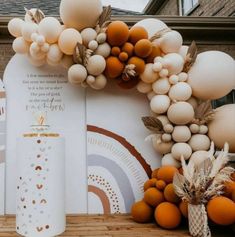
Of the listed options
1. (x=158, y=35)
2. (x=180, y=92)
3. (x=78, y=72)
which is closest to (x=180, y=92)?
(x=180, y=92)

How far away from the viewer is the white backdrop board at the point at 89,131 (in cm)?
117

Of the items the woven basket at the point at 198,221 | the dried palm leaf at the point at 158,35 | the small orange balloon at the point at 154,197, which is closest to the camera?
the woven basket at the point at 198,221

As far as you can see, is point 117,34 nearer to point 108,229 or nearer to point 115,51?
point 115,51

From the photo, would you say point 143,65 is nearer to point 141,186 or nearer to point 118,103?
Result: point 118,103

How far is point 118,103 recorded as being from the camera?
4.01ft

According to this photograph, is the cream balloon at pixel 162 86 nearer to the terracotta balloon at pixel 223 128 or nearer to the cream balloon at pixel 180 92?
the cream balloon at pixel 180 92

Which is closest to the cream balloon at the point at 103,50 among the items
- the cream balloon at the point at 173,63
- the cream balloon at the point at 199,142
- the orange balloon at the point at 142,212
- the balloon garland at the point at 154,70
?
the balloon garland at the point at 154,70

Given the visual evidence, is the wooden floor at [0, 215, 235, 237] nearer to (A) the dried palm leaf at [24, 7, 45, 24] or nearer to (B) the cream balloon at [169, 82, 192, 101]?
(B) the cream balloon at [169, 82, 192, 101]

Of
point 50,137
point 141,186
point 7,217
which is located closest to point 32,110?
point 50,137

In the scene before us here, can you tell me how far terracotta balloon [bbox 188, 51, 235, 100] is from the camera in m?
1.09

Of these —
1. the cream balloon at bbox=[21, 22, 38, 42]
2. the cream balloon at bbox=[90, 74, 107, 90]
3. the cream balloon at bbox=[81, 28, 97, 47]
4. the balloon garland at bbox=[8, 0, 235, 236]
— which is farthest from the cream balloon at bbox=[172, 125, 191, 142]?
the cream balloon at bbox=[21, 22, 38, 42]

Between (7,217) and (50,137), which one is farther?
(7,217)

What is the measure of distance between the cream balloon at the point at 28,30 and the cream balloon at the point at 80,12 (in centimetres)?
11

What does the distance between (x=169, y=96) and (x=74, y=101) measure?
1.24ft
